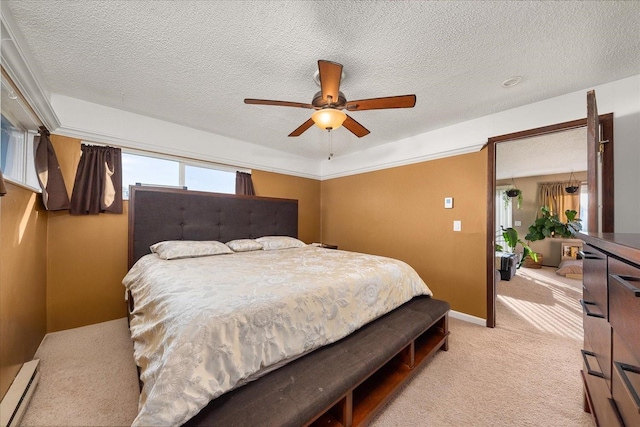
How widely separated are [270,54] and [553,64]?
2.20 meters

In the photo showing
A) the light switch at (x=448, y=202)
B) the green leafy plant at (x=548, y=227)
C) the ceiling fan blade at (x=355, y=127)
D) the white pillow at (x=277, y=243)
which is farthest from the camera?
the green leafy plant at (x=548, y=227)

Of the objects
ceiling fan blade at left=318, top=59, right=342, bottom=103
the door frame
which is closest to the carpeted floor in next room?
the door frame

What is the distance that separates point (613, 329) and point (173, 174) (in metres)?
3.88

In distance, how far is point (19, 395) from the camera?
1.39m

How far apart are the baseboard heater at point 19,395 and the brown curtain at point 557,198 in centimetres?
848

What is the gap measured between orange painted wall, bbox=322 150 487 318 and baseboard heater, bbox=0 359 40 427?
3647 millimetres

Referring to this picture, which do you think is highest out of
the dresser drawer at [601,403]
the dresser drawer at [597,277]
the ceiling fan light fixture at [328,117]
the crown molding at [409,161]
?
the crown molding at [409,161]

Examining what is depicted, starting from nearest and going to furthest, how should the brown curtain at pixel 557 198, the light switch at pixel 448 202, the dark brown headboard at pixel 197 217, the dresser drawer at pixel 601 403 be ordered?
the dresser drawer at pixel 601 403
the dark brown headboard at pixel 197 217
the light switch at pixel 448 202
the brown curtain at pixel 557 198

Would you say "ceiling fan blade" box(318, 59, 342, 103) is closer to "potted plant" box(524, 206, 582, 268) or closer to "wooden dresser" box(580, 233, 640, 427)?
"wooden dresser" box(580, 233, 640, 427)

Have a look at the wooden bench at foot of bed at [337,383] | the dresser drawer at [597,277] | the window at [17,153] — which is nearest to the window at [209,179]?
the window at [17,153]

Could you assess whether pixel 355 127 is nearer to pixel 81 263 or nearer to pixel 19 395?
pixel 19 395

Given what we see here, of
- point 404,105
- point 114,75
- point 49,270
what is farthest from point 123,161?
point 404,105

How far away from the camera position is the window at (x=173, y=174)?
2754 mm

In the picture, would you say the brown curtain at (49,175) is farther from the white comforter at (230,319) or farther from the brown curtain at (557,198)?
the brown curtain at (557,198)
